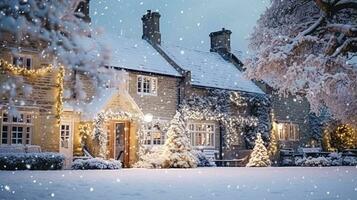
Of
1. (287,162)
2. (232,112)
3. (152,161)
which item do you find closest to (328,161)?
(287,162)

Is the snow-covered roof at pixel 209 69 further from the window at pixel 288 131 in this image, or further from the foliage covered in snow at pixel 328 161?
the foliage covered in snow at pixel 328 161

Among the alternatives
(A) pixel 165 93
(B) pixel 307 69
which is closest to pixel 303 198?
(B) pixel 307 69

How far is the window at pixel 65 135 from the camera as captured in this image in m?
23.4

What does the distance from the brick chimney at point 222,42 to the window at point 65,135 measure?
17377 mm

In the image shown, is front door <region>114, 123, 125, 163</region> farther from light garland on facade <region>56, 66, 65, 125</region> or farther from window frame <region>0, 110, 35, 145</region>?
window frame <region>0, 110, 35, 145</region>

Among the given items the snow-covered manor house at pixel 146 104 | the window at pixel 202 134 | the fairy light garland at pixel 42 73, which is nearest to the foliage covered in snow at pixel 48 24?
the snow-covered manor house at pixel 146 104

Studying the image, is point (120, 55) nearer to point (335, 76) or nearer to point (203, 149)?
point (203, 149)

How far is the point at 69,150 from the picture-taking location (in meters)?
23.5

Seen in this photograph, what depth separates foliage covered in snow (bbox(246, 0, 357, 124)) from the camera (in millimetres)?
14162

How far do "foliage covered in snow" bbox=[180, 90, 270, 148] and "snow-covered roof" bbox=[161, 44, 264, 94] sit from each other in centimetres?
73

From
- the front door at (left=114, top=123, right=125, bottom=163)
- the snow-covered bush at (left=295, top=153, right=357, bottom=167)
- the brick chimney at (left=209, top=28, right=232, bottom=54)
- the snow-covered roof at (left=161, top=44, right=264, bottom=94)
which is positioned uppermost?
the brick chimney at (left=209, top=28, right=232, bottom=54)

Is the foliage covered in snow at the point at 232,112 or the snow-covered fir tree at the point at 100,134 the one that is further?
A: the foliage covered in snow at the point at 232,112

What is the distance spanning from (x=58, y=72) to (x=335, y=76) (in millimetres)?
13665

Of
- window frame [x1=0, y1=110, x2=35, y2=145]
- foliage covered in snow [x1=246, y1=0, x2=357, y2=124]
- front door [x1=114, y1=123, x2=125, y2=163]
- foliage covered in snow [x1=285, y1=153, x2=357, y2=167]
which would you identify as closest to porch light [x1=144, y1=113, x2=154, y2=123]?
front door [x1=114, y1=123, x2=125, y2=163]
